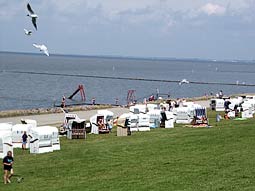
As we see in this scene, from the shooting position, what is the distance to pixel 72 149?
3089 centimetres

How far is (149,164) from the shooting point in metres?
24.3

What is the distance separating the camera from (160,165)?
23.8 metres

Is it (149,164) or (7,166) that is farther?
(149,164)

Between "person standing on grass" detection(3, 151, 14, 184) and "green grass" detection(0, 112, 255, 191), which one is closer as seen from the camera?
"green grass" detection(0, 112, 255, 191)

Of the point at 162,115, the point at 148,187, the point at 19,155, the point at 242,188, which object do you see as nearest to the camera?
the point at 242,188

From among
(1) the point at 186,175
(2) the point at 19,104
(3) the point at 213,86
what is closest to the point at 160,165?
(1) the point at 186,175

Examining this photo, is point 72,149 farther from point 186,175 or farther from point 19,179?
point 186,175

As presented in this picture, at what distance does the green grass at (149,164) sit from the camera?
2023 centimetres

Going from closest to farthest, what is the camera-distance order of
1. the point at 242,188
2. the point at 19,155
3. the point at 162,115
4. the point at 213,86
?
1. the point at 242,188
2. the point at 19,155
3. the point at 162,115
4. the point at 213,86

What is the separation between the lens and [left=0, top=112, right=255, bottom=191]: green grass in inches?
797

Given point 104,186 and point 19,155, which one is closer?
point 104,186

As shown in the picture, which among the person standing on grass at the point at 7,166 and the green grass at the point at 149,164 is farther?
the person standing on grass at the point at 7,166

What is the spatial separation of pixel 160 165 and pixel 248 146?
4.67m

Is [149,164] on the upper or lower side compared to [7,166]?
lower
